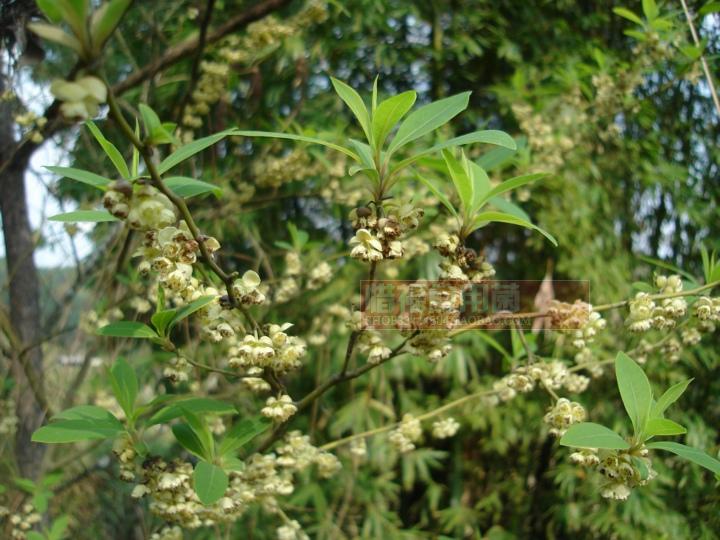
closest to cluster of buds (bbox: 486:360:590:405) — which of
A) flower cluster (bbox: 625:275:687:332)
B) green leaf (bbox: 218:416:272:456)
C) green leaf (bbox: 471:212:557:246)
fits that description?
flower cluster (bbox: 625:275:687:332)

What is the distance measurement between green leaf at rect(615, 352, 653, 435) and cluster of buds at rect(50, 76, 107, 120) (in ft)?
1.79

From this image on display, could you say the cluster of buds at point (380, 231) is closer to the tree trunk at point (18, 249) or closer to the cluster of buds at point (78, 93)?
the cluster of buds at point (78, 93)

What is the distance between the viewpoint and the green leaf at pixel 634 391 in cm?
66

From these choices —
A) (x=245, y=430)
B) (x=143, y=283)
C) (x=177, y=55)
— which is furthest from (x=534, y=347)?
(x=177, y=55)

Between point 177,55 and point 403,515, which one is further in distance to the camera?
point 403,515

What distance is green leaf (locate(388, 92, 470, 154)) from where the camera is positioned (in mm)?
623

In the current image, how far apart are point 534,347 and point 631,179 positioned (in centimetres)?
134

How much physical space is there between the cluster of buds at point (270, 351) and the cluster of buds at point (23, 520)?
0.79 metres

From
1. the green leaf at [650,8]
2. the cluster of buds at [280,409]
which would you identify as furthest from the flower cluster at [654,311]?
the green leaf at [650,8]

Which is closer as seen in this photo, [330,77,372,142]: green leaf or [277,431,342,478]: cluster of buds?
→ [330,77,372,142]: green leaf

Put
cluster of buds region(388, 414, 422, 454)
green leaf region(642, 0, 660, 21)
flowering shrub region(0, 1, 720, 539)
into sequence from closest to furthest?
1. flowering shrub region(0, 1, 720, 539)
2. cluster of buds region(388, 414, 422, 454)
3. green leaf region(642, 0, 660, 21)

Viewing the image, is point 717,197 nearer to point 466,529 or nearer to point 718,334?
point 718,334

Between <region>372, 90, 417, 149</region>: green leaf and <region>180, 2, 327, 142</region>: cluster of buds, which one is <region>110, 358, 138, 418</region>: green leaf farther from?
<region>180, 2, 327, 142</region>: cluster of buds

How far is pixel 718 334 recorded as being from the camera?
175cm
